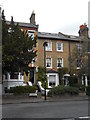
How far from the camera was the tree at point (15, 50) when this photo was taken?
19969 millimetres

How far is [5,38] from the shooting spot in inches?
796

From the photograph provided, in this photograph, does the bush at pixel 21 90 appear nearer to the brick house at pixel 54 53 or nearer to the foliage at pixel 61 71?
the brick house at pixel 54 53

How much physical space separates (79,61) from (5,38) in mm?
11156

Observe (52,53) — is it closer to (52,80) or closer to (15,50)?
(52,80)

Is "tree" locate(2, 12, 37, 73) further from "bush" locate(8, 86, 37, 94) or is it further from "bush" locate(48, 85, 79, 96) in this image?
"bush" locate(48, 85, 79, 96)

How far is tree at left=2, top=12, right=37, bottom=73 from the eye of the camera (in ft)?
65.5

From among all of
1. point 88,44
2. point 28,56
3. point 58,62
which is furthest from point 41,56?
point 28,56

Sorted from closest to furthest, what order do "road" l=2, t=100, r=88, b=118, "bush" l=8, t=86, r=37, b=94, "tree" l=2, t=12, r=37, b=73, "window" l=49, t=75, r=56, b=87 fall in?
"road" l=2, t=100, r=88, b=118 → "tree" l=2, t=12, r=37, b=73 → "bush" l=8, t=86, r=37, b=94 → "window" l=49, t=75, r=56, b=87

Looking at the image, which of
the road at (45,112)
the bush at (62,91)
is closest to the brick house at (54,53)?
the bush at (62,91)

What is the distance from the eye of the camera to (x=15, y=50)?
2017 centimetres

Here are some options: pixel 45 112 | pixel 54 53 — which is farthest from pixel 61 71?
pixel 45 112

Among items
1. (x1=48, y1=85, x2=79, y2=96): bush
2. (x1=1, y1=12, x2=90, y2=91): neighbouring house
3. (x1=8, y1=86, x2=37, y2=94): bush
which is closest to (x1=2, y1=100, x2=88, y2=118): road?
(x1=8, y1=86, x2=37, y2=94): bush

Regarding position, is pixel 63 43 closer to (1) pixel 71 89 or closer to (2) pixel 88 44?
(2) pixel 88 44

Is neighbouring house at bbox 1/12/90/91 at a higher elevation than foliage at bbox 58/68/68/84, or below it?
higher
